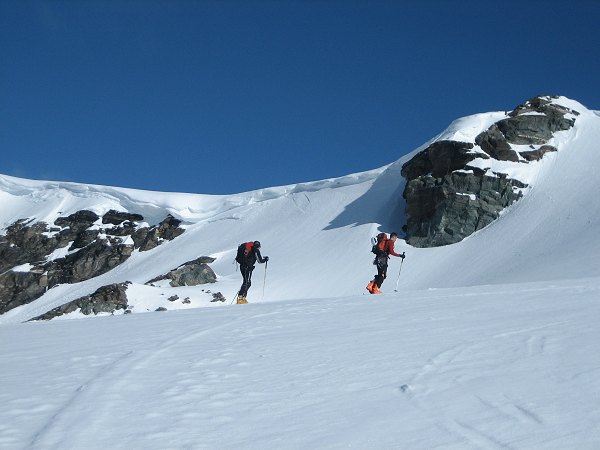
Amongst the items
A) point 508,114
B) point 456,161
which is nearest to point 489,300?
point 456,161

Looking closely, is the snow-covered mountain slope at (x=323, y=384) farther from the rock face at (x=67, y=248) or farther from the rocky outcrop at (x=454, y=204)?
the rock face at (x=67, y=248)

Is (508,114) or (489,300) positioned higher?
(508,114)

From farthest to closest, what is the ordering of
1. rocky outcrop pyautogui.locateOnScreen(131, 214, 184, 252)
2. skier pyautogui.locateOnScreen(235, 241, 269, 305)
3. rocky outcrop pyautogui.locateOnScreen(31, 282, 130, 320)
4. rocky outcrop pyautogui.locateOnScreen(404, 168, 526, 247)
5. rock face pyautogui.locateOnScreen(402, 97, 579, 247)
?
rocky outcrop pyautogui.locateOnScreen(131, 214, 184, 252) < rock face pyautogui.locateOnScreen(402, 97, 579, 247) < rocky outcrop pyautogui.locateOnScreen(404, 168, 526, 247) < rocky outcrop pyautogui.locateOnScreen(31, 282, 130, 320) < skier pyautogui.locateOnScreen(235, 241, 269, 305)

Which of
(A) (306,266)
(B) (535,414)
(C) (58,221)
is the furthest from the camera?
(C) (58,221)

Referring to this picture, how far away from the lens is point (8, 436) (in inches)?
154

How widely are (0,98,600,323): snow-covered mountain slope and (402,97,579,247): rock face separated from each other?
0.72 metres

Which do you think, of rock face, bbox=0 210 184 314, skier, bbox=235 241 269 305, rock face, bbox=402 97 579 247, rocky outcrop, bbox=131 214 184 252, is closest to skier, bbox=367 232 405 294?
skier, bbox=235 241 269 305

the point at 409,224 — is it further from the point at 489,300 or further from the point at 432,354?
the point at 432,354

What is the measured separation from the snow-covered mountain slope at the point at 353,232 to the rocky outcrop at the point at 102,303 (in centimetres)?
89

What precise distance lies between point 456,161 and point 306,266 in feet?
34.5

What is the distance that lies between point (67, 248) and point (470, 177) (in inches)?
1250

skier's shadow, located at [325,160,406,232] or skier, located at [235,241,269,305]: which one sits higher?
skier's shadow, located at [325,160,406,232]

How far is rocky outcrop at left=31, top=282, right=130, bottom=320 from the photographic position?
82.3 feet

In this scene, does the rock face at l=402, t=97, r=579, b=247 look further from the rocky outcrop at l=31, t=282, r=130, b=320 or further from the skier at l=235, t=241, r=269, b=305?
the skier at l=235, t=241, r=269, b=305
